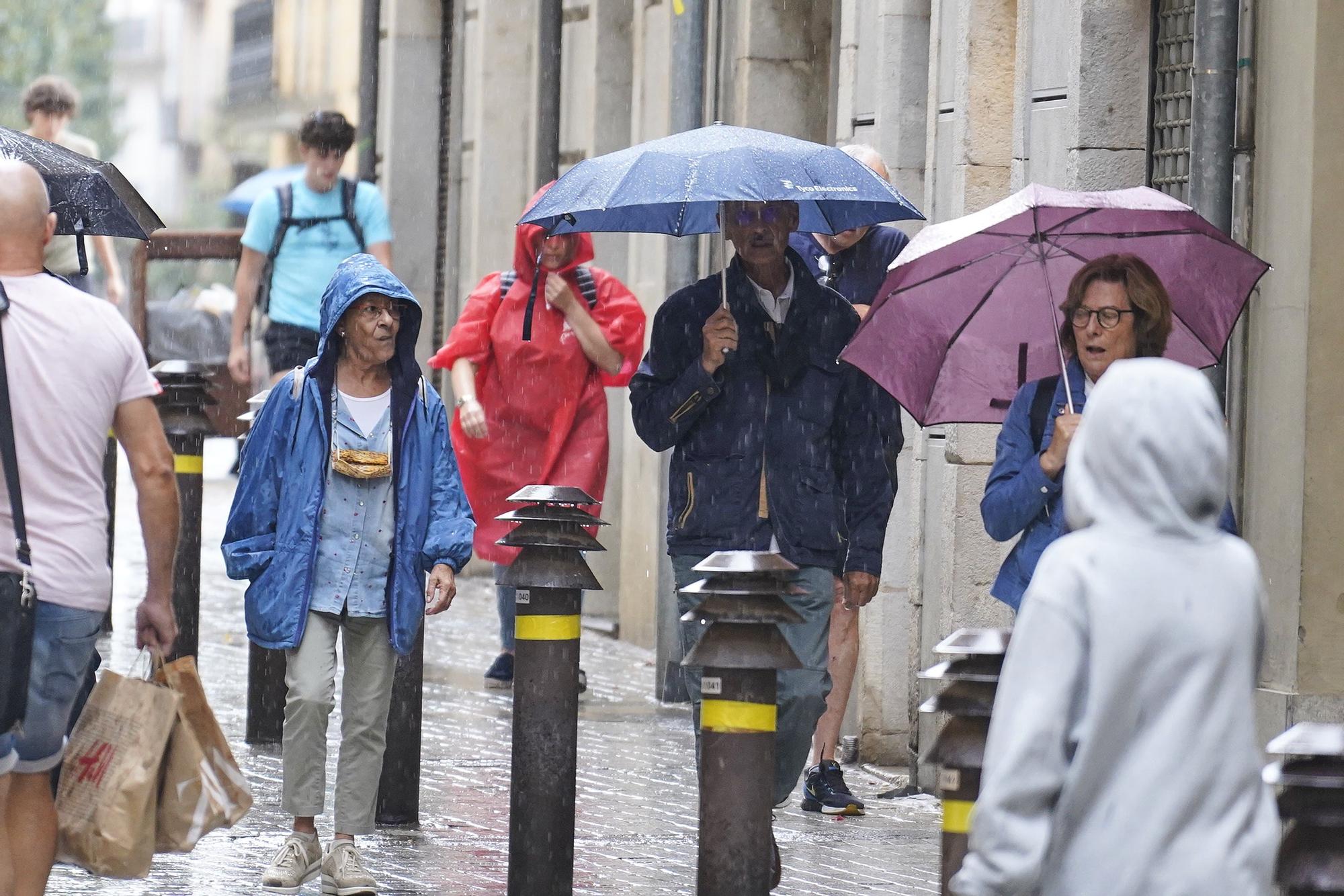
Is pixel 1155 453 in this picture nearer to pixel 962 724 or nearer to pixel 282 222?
pixel 962 724

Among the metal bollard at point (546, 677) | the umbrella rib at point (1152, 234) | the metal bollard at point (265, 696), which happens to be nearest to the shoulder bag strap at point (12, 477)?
the metal bollard at point (546, 677)

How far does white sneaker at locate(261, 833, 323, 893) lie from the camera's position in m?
7.10

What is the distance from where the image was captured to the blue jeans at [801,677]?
6.91 m

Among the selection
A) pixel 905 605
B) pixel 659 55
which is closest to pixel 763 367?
pixel 905 605

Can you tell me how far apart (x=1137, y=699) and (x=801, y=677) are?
3451 mm

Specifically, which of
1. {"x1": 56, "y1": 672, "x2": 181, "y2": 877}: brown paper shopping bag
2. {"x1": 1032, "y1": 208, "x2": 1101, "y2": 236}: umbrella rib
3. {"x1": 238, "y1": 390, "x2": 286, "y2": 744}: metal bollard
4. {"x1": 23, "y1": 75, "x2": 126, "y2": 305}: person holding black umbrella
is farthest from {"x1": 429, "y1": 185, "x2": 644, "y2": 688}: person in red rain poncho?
{"x1": 56, "y1": 672, "x2": 181, "y2": 877}: brown paper shopping bag

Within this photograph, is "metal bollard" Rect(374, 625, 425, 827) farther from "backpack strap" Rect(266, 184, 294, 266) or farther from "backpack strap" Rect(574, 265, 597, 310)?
"backpack strap" Rect(266, 184, 294, 266)

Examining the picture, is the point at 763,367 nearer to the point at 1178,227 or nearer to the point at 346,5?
the point at 1178,227

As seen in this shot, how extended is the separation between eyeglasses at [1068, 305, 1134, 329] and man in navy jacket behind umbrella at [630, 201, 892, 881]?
115 cm

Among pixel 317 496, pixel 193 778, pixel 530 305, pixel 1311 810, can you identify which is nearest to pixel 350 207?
pixel 530 305

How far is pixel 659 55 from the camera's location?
44.5ft

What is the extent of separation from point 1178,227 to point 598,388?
455 centimetres

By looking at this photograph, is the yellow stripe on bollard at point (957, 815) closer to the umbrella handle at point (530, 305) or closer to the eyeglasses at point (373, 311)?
the eyeglasses at point (373, 311)

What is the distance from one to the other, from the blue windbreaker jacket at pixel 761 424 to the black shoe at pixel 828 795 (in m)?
1.75
